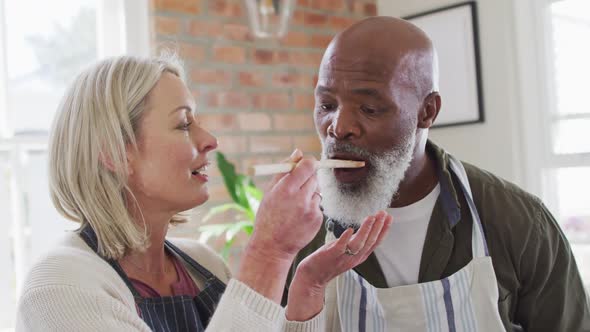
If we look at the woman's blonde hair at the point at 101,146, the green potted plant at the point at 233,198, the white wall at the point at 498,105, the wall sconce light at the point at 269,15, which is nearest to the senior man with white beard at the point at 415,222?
the woman's blonde hair at the point at 101,146

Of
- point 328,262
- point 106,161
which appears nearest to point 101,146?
point 106,161

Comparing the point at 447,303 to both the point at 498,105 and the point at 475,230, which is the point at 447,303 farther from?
the point at 498,105

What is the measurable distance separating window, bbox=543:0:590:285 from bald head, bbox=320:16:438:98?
1.78 meters

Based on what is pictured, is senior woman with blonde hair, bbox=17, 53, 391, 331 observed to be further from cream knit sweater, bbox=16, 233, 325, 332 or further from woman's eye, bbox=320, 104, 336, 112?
woman's eye, bbox=320, 104, 336, 112

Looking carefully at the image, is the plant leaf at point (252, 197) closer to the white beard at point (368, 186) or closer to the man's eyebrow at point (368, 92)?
the white beard at point (368, 186)

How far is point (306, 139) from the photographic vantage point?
11.4ft

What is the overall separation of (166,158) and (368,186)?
0.46 metres

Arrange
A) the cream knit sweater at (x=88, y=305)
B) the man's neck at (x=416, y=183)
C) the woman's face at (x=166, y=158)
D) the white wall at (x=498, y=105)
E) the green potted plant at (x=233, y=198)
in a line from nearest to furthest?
the cream knit sweater at (x=88, y=305), the woman's face at (x=166, y=158), the man's neck at (x=416, y=183), the green potted plant at (x=233, y=198), the white wall at (x=498, y=105)

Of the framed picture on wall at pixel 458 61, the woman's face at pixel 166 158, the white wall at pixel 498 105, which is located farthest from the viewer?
the framed picture on wall at pixel 458 61

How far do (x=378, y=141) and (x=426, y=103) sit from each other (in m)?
0.19

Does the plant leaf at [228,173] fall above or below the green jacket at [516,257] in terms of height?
above

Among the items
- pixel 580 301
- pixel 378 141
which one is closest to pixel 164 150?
pixel 378 141

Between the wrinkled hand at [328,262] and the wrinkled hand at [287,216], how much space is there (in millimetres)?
99

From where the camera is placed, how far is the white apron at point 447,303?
1401 millimetres
